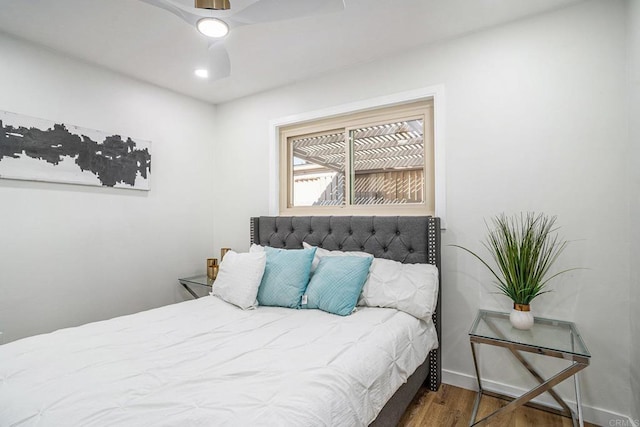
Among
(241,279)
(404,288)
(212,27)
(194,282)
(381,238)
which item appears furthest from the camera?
(194,282)

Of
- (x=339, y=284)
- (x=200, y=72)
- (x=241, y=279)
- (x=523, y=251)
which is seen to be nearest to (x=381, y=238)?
(x=339, y=284)

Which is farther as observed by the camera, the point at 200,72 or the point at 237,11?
the point at 200,72

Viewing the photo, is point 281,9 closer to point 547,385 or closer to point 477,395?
point 547,385

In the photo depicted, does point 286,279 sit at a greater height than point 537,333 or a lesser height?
greater

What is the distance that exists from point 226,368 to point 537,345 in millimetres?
1480

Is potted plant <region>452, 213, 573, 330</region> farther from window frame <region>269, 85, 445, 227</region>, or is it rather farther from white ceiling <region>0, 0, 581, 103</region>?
white ceiling <region>0, 0, 581, 103</region>

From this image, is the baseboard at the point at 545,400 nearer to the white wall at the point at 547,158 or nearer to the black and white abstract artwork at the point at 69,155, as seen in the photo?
the white wall at the point at 547,158

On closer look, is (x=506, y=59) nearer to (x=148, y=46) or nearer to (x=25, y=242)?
(x=148, y=46)

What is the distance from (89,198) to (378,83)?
2.50 m

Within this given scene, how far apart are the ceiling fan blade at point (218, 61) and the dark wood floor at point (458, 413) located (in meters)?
2.30

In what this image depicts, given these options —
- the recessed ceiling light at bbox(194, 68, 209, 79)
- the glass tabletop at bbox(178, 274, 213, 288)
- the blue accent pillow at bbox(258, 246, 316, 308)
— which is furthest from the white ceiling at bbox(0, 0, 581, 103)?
the glass tabletop at bbox(178, 274, 213, 288)

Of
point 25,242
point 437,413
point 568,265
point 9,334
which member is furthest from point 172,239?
point 568,265

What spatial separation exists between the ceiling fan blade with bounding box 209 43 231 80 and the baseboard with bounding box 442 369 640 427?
2.48 m

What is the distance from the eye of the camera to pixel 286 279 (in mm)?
2152
